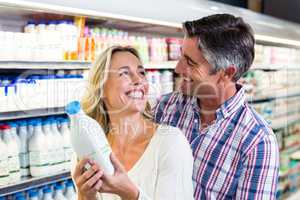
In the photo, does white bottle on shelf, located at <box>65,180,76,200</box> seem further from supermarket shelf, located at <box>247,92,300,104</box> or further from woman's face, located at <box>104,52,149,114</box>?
supermarket shelf, located at <box>247,92,300,104</box>

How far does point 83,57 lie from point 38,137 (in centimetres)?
59

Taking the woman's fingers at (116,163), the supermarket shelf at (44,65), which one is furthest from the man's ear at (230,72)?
the supermarket shelf at (44,65)

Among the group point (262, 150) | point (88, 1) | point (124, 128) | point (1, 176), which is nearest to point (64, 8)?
point (88, 1)

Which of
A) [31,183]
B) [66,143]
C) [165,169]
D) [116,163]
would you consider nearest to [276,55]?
[66,143]

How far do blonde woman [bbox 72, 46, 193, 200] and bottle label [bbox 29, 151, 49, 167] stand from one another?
79 cm

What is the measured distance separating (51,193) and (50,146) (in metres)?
0.33

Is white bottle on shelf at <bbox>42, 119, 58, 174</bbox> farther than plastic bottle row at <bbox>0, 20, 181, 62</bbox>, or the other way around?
white bottle on shelf at <bbox>42, 119, 58, 174</bbox>

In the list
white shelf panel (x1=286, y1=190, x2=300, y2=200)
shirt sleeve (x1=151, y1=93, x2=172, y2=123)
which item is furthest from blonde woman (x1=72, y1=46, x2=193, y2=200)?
white shelf panel (x1=286, y1=190, x2=300, y2=200)

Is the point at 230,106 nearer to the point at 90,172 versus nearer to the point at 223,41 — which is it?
the point at 223,41

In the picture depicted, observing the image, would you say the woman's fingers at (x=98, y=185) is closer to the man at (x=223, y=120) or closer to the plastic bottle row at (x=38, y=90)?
the man at (x=223, y=120)

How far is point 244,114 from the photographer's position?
5.23 ft

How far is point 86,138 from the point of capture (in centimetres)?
116

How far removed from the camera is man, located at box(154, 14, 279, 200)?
1508mm

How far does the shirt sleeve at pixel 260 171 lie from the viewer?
4.87 feet
